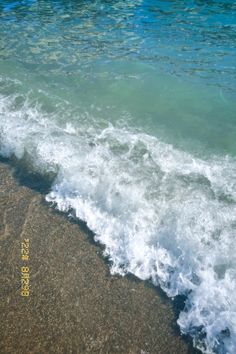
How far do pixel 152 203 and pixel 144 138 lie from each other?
2369mm

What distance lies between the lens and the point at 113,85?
10.9 meters

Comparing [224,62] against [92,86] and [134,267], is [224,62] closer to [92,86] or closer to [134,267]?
[92,86]

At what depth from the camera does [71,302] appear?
16.6ft

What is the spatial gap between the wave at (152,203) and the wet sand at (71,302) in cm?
27

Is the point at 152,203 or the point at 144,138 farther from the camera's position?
the point at 144,138

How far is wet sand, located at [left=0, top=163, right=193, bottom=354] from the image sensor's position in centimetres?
459

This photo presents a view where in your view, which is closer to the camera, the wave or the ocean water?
the wave

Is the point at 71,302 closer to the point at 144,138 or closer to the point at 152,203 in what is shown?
the point at 152,203

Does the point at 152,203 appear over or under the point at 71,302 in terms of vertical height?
over

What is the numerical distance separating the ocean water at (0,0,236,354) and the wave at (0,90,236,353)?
0.02 meters
